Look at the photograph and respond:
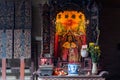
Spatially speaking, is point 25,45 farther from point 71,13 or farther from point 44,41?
point 71,13

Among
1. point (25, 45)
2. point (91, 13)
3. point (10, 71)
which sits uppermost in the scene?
point (91, 13)

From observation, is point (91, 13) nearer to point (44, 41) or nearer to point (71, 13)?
point (71, 13)

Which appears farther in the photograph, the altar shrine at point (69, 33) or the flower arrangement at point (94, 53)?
the altar shrine at point (69, 33)

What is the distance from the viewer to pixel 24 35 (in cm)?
911

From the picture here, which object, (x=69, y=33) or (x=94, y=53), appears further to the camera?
(x=69, y=33)

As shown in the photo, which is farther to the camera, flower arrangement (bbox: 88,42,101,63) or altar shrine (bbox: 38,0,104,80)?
altar shrine (bbox: 38,0,104,80)

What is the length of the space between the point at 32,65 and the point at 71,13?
1.42 metres

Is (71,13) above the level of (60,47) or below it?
above

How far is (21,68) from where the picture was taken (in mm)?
9141

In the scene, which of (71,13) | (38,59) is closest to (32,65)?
(38,59)

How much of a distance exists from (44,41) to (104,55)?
1.97 m

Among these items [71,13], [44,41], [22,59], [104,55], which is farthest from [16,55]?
[104,55]

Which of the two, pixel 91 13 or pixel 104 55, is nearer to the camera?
pixel 91 13

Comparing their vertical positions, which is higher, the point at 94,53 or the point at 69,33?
the point at 69,33
